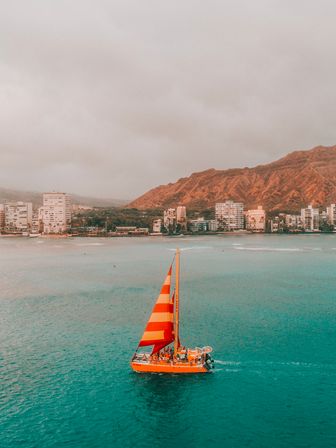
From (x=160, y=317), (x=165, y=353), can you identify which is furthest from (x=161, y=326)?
(x=165, y=353)

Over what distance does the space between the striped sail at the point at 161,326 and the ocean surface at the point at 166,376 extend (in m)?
2.74

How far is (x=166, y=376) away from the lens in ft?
115

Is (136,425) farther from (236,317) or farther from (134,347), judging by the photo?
(236,317)

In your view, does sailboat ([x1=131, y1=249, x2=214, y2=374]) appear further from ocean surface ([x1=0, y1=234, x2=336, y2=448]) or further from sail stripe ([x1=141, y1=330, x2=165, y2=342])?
ocean surface ([x1=0, y1=234, x2=336, y2=448])

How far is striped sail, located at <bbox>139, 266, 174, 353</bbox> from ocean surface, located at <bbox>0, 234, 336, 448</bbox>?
2738 mm

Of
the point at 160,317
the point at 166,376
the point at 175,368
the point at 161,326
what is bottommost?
the point at 166,376

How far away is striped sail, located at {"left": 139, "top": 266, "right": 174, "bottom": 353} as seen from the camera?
121ft

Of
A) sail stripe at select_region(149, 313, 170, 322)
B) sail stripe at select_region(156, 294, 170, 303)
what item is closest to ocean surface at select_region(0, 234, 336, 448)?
sail stripe at select_region(149, 313, 170, 322)

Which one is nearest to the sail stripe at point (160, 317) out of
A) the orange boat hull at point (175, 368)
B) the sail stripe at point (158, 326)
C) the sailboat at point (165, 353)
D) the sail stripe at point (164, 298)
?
the sailboat at point (165, 353)

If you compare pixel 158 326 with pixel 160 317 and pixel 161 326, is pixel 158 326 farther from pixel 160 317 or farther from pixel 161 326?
pixel 160 317

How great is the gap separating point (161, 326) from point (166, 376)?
3.91m

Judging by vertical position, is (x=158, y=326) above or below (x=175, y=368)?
above

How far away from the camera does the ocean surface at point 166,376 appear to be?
2805 cm

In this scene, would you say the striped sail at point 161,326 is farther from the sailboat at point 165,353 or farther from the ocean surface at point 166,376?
the ocean surface at point 166,376
